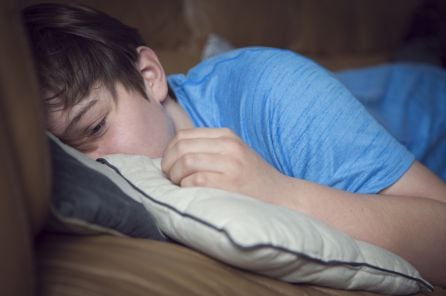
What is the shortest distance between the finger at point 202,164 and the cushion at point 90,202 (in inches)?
2.6

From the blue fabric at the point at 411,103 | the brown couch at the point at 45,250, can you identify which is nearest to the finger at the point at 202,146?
the brown couch at the point at 45,250

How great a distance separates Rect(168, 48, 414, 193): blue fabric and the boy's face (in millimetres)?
161

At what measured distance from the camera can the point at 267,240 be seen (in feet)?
1.98

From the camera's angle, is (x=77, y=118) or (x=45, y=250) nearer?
(x=45, y=250)

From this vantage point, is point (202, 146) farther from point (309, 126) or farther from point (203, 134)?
point (309, 126)

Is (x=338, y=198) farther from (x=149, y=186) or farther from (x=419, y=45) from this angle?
(x=419, y=45)

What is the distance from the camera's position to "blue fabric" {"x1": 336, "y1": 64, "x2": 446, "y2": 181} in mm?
1491

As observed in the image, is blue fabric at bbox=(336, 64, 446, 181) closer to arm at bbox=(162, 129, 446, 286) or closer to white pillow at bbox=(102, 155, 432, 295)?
arm at bbox=(162, 129, 446, 286)

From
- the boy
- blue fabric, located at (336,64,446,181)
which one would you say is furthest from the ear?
blue fabric, located at (336,64,446,181)

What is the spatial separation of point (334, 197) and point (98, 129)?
0.37 metres

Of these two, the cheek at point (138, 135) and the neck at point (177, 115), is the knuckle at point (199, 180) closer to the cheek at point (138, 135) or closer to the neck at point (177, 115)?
the cheek at point (138, 135)

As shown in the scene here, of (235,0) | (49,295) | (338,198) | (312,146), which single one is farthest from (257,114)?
(235,0)

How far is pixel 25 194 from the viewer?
556 millimetres

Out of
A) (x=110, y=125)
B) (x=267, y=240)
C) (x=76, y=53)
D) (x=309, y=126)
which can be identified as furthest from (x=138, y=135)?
(x=267, y=240)
